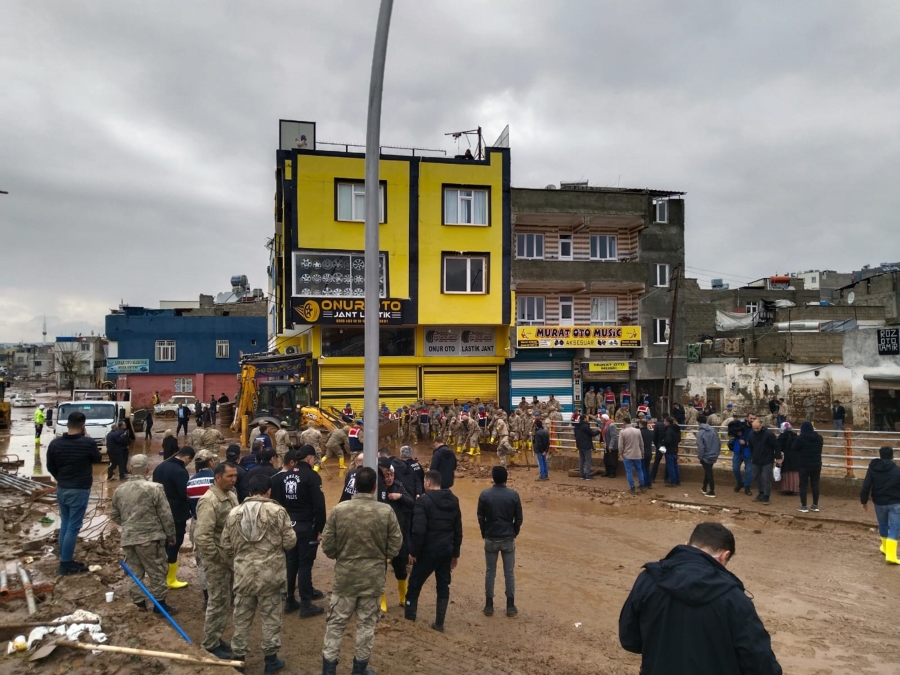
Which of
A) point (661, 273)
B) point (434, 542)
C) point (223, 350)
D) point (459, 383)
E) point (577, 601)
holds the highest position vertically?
point (661, 273)

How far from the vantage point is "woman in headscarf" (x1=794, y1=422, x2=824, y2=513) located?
1152 centimetres

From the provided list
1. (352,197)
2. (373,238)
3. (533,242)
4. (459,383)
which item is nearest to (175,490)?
(373,238)

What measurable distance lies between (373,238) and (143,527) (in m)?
3.97

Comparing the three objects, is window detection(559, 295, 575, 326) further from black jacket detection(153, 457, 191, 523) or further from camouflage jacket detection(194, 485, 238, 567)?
camouflage jacket detection(194, 485, 238, 567)

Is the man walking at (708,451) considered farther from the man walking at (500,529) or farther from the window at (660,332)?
the window at (660,332)

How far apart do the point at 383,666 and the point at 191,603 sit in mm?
2903

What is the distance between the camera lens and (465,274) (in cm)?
2812

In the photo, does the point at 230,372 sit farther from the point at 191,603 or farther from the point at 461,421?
the point at 191,603

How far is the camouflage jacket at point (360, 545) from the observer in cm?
518

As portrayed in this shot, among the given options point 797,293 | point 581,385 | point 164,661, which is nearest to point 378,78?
point 164,661

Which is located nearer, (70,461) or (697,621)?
(697,621)

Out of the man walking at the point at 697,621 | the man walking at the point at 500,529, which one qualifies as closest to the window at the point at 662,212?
the man walking at the point at 500,529

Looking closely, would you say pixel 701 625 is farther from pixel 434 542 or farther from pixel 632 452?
pixel 632 452

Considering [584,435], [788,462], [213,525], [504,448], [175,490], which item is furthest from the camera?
[504,448]
